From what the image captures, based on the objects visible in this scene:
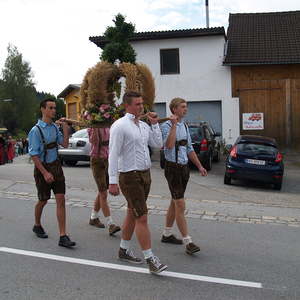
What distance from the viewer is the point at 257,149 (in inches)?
495

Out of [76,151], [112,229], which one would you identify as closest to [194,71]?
[76,151]

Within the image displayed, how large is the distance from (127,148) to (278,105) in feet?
59.5

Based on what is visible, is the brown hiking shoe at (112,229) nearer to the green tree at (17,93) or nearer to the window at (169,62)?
the window at (169,62)

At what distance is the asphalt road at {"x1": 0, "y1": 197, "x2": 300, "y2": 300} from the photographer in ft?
14.3

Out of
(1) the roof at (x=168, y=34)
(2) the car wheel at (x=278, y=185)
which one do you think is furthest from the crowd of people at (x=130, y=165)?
(1) the roof at (x=168, y=34)

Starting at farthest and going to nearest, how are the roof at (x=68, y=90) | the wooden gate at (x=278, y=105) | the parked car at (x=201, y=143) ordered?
1. the roof at (x=68, y=90)
2. the wooden gate at (x=278, y=105)
3. the parked car at (x=201, y=143)

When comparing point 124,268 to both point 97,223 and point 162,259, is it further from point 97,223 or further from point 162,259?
point 97,223

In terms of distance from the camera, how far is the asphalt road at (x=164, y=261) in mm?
4363

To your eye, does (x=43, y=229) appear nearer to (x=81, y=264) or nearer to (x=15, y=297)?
(x=81, y=264)

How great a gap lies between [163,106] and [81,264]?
1827 cm

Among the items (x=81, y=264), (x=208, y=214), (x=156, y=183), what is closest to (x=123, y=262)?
(x=81, y=264)

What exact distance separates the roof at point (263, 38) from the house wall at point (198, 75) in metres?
0.81

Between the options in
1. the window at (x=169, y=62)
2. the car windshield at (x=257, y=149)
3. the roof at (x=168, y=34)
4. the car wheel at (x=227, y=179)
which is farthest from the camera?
the window at (x=169, y=62)

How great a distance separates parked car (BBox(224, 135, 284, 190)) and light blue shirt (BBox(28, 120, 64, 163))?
736cm
